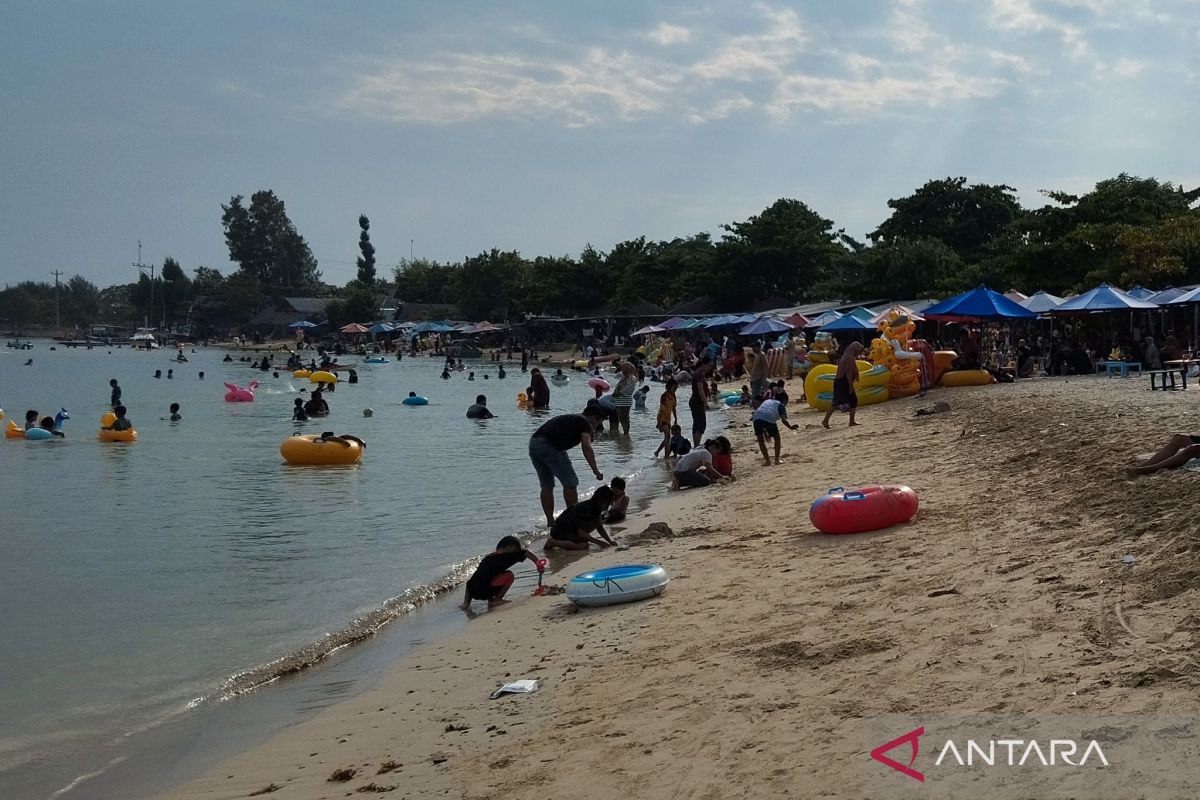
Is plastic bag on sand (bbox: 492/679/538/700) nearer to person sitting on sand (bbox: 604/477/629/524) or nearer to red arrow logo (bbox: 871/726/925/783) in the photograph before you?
red arrow logo (bbox: 871/726/925/783)

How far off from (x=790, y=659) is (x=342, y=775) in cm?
233

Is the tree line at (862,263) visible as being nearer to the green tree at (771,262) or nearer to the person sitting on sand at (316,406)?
the green tree at (771,262)

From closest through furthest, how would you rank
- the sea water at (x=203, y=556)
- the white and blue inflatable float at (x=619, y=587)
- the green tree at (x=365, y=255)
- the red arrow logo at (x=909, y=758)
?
the red arrow logo at (x=909, y=758) < the sea water at (x=203, y=556) < the white and blue inflatable float at (x=619, y=587) < the green tree at (x=365, y=255)

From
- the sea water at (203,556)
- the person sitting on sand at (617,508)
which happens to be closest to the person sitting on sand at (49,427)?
the sea water at (203,556)

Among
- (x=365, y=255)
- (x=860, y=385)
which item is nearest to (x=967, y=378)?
(x=860, y=385)

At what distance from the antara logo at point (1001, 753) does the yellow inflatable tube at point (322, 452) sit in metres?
17.3

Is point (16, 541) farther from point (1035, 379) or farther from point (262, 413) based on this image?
point (262, 413)

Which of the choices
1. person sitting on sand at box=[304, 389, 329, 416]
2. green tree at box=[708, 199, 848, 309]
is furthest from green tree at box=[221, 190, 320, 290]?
person sitting on sand at box=[304, 389, 329, 416]

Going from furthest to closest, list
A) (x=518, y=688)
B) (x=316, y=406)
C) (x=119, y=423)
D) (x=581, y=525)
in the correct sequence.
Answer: (x=316, y=406) < (x=119, y=423) < (x=581, y=525) < (x=518, y=688)

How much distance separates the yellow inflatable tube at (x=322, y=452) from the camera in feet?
67.4

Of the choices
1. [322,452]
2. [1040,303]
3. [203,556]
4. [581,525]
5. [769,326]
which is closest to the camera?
[581,525]

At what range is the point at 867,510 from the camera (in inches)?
361

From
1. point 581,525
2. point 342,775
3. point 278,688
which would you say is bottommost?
point 278,688

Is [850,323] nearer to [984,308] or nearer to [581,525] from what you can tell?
[984,308]
